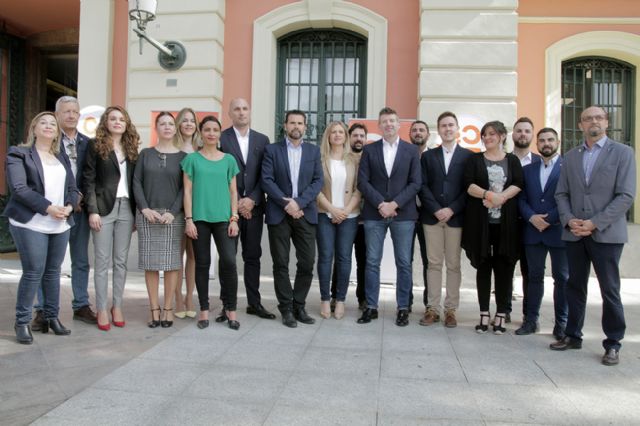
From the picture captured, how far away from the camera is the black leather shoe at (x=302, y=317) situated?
5.30m

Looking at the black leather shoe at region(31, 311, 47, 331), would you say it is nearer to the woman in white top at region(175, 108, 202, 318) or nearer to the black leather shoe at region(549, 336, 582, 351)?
the woman in white top at region(175, 108, 202, 318)

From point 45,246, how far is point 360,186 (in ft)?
9.55

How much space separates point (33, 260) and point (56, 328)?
27.1 inches

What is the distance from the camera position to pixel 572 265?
177 inches

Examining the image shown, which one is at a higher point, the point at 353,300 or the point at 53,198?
the point at 53,198

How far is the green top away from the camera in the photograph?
195 inches

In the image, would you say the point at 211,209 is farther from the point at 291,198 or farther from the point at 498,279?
the point at 498,279

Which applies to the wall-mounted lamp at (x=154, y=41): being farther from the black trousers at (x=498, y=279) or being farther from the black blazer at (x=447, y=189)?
the black trousers at (x=498, y=279)

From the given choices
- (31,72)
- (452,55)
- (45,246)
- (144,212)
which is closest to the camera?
(45,246)

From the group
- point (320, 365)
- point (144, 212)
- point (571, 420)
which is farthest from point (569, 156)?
point (144, 212)

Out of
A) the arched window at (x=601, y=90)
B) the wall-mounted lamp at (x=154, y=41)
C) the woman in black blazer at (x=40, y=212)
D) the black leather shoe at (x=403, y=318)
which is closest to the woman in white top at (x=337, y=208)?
the black leather shoe at (x=403, y=318)

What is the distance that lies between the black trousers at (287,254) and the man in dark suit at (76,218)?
180 cm

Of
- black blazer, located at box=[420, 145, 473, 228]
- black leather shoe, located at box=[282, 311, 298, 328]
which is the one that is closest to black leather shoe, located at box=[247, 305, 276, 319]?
black leather shoe, located at box=[282, 311, 298, 328]

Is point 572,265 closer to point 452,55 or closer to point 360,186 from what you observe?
point 360,186
